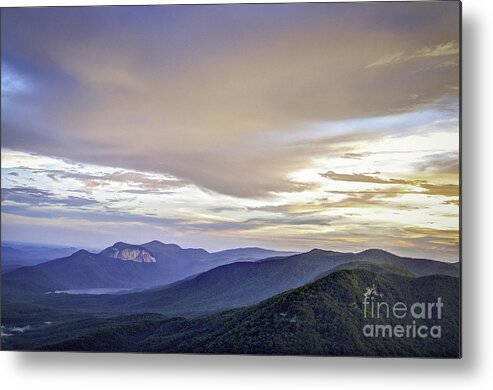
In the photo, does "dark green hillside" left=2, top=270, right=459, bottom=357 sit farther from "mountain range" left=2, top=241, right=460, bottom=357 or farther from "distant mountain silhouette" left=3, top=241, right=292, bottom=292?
"distant mountain silhouette" left=3, top=241, right=292, bottom=292

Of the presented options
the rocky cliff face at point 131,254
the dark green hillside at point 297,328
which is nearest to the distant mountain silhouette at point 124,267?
the rocky cliff face at point 131,254

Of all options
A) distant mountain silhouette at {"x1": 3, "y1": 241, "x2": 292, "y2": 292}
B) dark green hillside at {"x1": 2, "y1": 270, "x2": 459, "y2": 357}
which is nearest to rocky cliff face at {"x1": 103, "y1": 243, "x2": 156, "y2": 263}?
distant mountain silhouette at {"x1": 3, "y1": 241, "x2": 292, "y2": 292}

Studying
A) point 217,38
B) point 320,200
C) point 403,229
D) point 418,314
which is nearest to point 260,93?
point 217,38

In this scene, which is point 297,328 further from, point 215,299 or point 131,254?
point 131,254

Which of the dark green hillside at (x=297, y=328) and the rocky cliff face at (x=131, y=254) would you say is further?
the rocky cliff face at (x=131, y=254)

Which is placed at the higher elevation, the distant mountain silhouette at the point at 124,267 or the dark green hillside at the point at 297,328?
the distant mountain silhouette at the point at 124,267

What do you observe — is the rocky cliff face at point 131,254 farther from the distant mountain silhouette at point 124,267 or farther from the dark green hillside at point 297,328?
the dark green hillside at point 297,328
